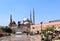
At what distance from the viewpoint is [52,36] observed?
89.6 ft

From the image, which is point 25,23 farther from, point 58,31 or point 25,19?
point 58,31

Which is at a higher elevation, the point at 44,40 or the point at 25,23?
the point at 25,23

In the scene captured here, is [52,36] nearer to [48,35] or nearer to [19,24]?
[48,35]

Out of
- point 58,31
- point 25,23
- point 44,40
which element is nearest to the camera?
point 44,40

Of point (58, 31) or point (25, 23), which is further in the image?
point (25, 23)

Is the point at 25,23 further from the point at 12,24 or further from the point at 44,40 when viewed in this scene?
the point at 44,40

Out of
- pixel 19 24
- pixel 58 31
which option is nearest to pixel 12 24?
pixel 19 24

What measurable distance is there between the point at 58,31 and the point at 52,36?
296 centimetres

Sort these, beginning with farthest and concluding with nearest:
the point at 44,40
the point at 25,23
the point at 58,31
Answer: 1. the point at 25,23
2. the point at 58,31
3. the point at 44,40

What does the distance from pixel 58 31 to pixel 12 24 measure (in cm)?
8612

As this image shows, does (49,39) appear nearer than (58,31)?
Yes

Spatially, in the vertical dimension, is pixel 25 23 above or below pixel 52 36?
above

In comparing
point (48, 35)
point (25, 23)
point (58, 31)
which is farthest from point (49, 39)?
point (25, 23)

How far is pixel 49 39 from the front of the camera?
26594 mm
